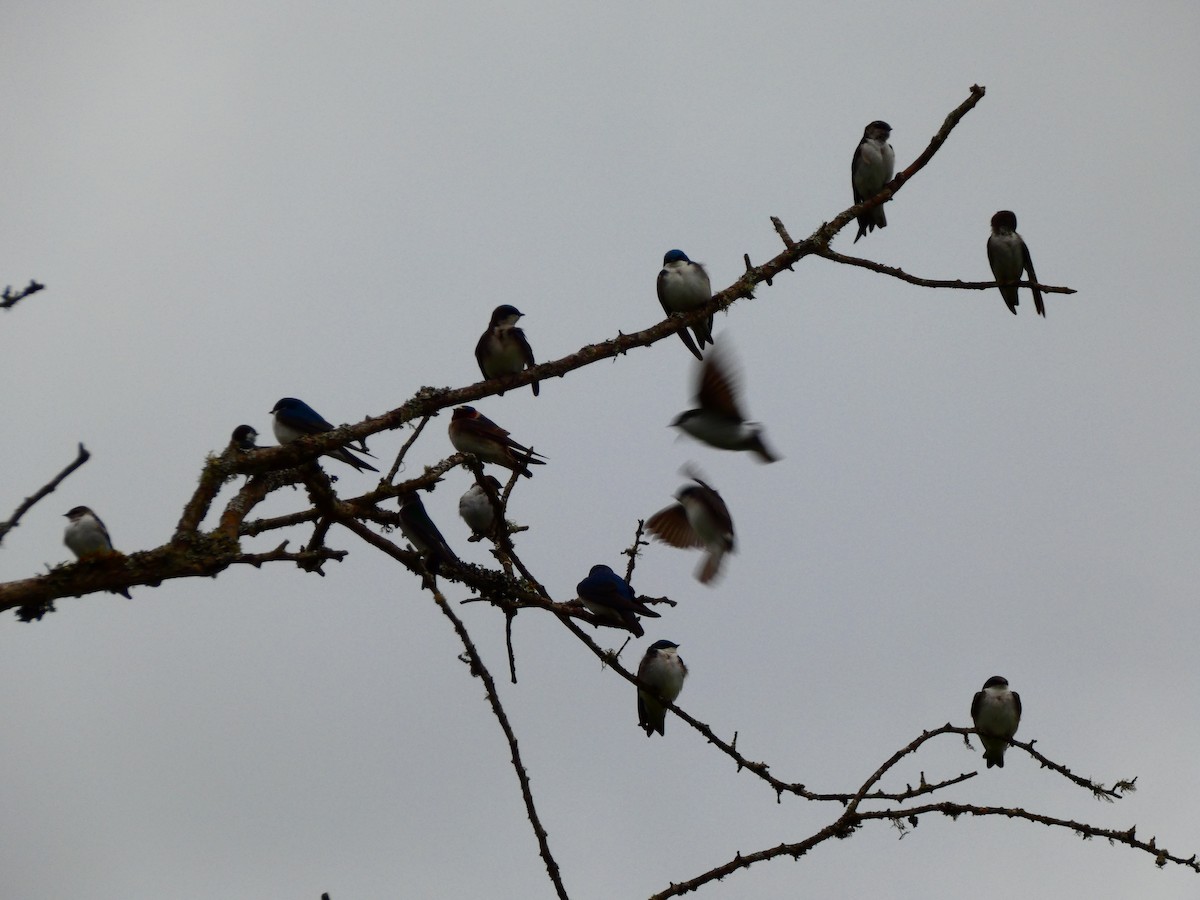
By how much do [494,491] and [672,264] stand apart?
285 cm

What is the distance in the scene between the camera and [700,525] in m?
7.45

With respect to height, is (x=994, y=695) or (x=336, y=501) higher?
(x=994, y=695)

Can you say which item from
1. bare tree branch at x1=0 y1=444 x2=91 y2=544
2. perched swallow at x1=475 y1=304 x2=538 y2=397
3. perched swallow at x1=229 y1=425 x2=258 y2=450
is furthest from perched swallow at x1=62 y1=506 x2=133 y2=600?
bare tree branch at x1=0 y1=444 x2=91 y2=544

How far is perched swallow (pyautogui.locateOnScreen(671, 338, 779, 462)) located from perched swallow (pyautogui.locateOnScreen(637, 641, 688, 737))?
2.76 metres

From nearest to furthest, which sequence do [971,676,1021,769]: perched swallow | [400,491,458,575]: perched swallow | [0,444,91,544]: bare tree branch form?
[0,444,91,544]: bare tree branch, [400,491,458,575]: perched swallow, [971,676,1021,769]: perched swallow

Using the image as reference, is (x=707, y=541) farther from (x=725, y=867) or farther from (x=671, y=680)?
(x=725, y=867)

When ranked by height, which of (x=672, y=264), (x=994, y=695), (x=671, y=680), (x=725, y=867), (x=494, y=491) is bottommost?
(x=725, y=867)

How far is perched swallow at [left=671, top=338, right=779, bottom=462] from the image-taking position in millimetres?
6188

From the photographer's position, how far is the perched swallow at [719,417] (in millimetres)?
6188

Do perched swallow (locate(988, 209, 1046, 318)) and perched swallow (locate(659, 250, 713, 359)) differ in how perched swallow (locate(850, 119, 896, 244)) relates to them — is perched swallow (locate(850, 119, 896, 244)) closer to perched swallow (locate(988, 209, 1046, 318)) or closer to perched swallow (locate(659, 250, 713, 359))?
perched swallow (locate(988, 209, 1046, 318))

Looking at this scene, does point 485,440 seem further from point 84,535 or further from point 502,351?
point 84,535

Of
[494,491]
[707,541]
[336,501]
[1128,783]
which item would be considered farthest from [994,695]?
[336,501]

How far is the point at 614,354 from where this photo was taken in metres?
4.96

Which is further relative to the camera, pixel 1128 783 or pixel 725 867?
pixel 1128 783
